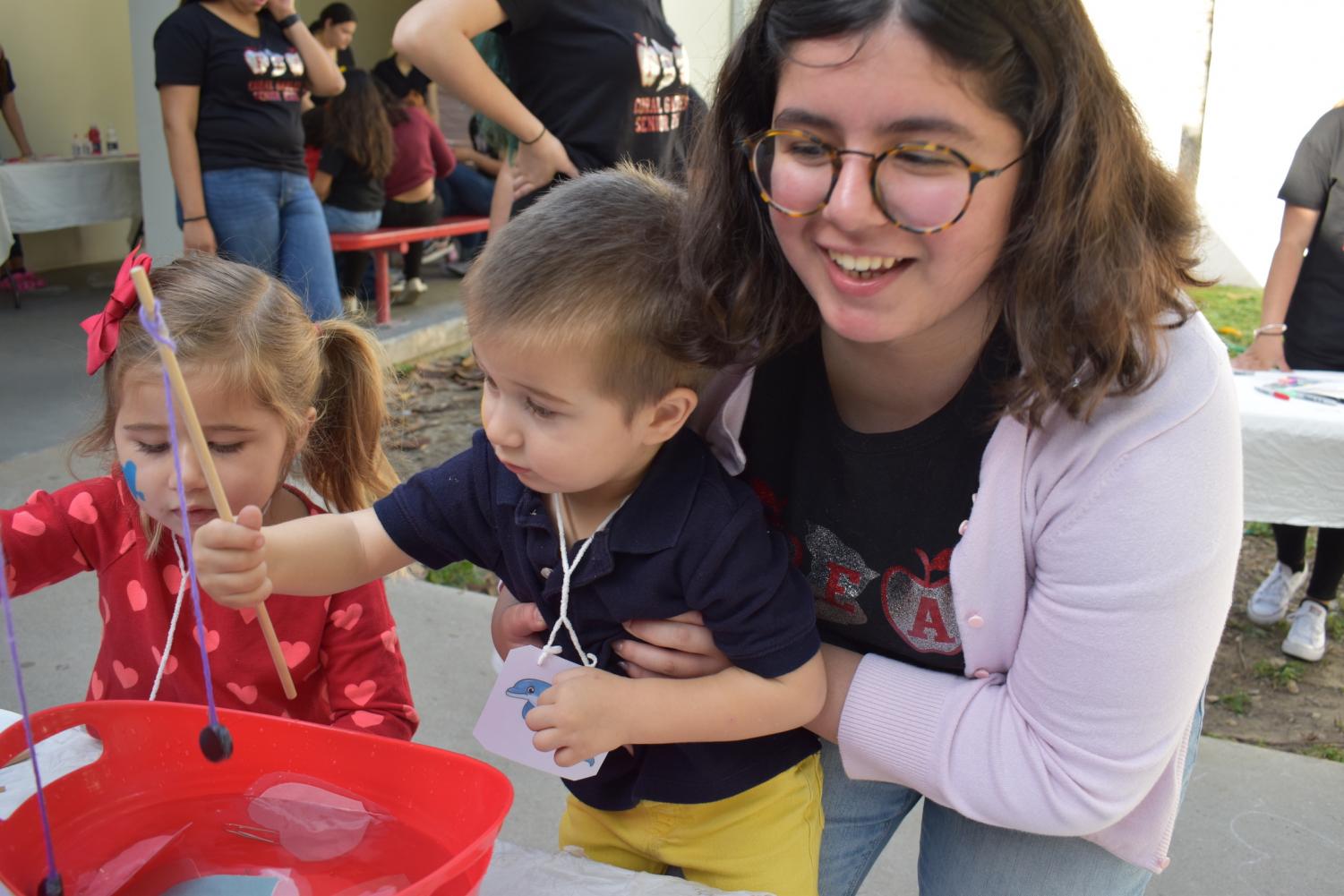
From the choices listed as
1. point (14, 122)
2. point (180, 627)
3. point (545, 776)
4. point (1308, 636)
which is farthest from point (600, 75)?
point (14, 122)

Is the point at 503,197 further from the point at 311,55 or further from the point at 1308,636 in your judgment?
the point at 1308,636

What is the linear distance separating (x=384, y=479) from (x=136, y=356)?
1.51 ft

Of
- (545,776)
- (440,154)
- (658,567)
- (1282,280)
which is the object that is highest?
(658,567)

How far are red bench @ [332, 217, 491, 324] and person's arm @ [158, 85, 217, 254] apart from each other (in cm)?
160

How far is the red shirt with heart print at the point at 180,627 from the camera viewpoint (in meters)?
1.46

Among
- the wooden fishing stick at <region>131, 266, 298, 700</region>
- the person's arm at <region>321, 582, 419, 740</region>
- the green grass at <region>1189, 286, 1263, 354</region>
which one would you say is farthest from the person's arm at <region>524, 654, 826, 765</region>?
the green grass at <region>1189, 286, 1263, 354</region>

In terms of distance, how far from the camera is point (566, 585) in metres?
1.19

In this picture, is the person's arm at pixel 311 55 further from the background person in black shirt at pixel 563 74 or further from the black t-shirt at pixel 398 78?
the black t-shirt at pixel 398 78

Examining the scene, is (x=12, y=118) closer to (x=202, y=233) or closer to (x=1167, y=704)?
(x=202, y=233)

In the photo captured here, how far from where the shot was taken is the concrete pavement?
2236 mm

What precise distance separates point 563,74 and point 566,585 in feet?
5.91

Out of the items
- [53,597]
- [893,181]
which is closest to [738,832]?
[893,181]

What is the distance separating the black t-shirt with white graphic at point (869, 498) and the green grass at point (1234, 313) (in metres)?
5.17

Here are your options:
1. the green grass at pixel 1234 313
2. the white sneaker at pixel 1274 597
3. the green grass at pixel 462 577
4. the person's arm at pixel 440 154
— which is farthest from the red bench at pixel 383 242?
the green grass at pixel 1234 313
